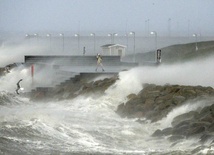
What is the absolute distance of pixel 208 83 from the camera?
72.8 feet

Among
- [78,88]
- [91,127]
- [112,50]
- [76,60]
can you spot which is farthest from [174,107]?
[112,50]

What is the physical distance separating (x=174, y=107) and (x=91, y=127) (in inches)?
108

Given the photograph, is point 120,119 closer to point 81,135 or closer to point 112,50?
point 81,135

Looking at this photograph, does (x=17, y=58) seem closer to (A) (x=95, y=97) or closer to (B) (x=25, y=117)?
(A) (x=95, y=97)

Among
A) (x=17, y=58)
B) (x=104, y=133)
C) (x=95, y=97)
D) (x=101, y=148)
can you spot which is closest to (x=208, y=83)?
(x=95, y=97)

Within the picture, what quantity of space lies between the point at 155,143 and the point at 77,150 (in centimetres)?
210

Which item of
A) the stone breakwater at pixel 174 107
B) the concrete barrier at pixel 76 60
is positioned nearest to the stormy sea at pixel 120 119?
the stone breakwater at pixel 174 107

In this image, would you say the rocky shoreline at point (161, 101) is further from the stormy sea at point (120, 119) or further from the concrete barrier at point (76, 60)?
the concrete barrier at point (76, 60)

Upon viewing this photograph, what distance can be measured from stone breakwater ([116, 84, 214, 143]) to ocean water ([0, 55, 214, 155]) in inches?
11.3

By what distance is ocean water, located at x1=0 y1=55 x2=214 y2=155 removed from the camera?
40.0ft

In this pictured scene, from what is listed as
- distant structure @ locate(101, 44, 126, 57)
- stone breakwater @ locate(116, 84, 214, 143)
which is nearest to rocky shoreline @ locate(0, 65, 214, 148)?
stone breakwater @ locate(116, 84, 214, 143)

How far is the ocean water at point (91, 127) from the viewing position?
12.2 metres

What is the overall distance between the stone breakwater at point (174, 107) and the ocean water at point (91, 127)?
0.94ft

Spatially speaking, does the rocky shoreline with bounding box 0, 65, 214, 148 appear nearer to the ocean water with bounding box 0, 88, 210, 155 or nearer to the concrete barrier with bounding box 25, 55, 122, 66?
the ocean water with bounding box 0, 88, 210, 155
